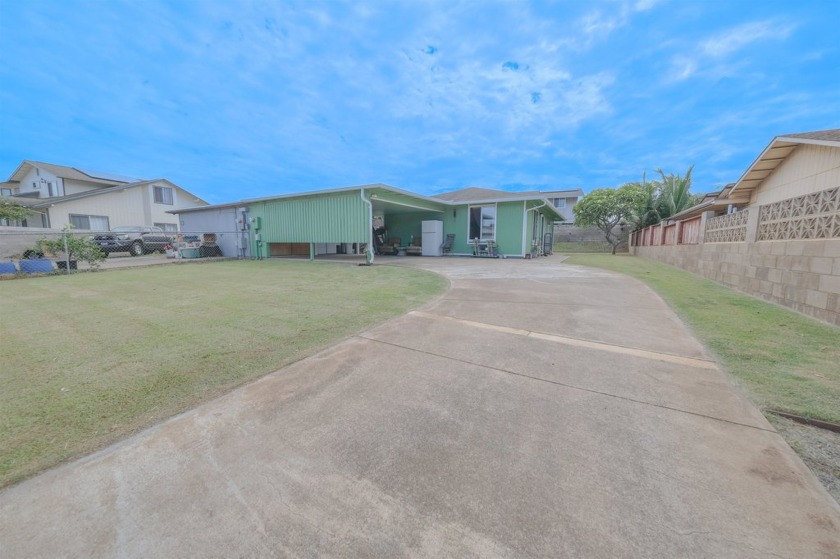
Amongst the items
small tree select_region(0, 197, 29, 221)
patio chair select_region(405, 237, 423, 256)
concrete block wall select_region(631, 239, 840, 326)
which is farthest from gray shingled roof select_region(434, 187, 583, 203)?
small tree select_region(0, 197, 29, 221)

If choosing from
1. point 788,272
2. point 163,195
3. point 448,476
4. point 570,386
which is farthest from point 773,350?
point 163,195

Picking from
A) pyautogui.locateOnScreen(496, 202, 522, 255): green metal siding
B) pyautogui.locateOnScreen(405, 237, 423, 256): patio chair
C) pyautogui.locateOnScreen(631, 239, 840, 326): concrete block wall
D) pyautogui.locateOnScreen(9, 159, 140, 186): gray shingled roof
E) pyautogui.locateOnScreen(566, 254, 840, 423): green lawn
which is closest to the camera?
pyautogui.locateOnScreen(566, 254, 840, 423): green lawn

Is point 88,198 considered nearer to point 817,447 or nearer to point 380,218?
point 380,218

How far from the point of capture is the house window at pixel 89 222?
19770 mm

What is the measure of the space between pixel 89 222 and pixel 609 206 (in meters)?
36.2

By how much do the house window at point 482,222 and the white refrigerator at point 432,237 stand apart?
155 cm

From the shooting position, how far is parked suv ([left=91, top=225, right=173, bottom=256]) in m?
15.6

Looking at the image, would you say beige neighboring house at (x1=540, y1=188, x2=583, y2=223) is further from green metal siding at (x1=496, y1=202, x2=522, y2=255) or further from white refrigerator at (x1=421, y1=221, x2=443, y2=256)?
white refrigerator at (x1=421, y1=221, x2=443, y2=256)

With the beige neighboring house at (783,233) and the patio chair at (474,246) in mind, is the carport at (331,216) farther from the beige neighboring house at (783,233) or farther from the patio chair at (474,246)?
the beige neighboring house at (783,233)

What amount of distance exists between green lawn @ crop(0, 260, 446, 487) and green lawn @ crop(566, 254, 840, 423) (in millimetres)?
3702

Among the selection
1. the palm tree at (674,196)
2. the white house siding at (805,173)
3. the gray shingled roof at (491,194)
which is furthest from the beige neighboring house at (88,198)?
the palm tree at (674,196)

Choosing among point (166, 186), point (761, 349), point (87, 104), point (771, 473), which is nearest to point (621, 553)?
point (771, 473)

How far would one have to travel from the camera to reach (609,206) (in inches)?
938

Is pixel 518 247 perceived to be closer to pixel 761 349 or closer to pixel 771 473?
pixel 761 349
